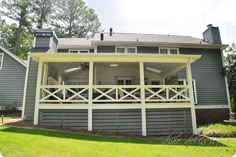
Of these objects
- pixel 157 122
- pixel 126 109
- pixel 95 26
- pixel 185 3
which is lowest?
pixel 157 122

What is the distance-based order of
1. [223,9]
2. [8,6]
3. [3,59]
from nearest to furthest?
[223,9] → [3,59] → [8,6]

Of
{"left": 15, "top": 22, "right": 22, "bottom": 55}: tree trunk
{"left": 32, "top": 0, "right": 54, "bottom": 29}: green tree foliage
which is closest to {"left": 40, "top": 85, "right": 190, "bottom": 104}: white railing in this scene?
{"left": 15, "top": 22, "right": 22, "bottom": 55}: tree trunk

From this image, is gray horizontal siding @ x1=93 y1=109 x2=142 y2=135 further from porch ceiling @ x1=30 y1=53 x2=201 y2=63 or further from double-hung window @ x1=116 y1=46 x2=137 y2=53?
double-hung window @ x1=116 y1=46 x2=137 y2=53

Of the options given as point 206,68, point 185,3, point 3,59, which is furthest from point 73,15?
point 185,3

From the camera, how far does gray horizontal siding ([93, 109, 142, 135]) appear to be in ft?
29.7

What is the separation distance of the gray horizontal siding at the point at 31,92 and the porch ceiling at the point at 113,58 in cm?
188

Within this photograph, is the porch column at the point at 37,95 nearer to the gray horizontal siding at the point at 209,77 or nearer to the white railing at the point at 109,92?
the white railing at the point at 109,92

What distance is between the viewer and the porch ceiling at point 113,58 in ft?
30.2

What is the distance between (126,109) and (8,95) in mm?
9963

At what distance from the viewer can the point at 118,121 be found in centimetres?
915

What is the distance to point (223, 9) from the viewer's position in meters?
8.41

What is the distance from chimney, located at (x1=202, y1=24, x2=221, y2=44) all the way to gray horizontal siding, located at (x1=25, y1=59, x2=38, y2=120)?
1240 centimetres

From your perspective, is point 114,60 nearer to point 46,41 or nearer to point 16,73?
point 46,41

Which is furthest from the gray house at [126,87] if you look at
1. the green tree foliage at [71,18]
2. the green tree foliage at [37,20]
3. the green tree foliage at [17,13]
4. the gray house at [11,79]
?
the green tree foliage at [17,13]
